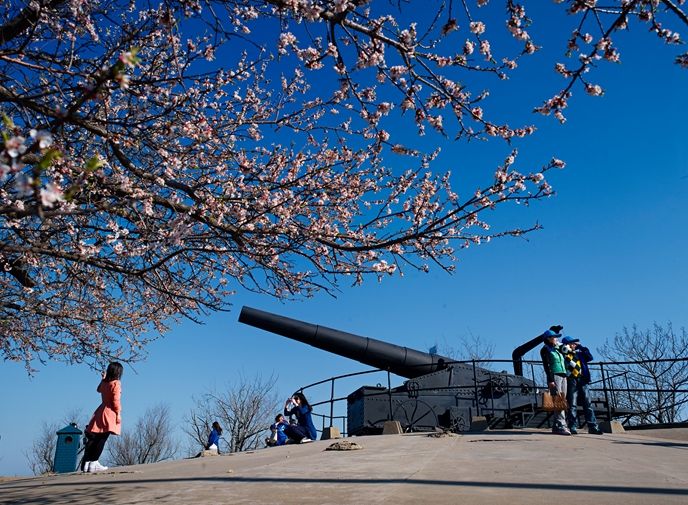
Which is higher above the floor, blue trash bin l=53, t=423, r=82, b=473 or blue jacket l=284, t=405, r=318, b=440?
blue jacket l=284, t=405, r=318, b=440

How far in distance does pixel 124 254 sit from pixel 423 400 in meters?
7.36

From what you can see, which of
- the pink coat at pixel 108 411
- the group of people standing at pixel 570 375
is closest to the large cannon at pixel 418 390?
the group of people standing at pixel 570 375

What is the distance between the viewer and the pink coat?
6.80 meters

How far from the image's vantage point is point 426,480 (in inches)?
160

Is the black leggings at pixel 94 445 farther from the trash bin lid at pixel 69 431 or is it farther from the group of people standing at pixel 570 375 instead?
the group of people standing at pixel 570 375

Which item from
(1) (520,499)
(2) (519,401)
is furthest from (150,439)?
(1) (520,499)

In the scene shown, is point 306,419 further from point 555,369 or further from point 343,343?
point 555,369

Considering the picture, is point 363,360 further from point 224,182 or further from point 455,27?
point 455,27

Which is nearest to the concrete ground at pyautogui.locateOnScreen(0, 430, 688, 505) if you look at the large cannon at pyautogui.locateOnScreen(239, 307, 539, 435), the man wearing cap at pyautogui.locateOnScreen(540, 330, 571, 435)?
the man wearing cap at pyautogui.locateOnScreen(540, 330, 571, 435)

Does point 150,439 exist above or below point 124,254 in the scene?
below

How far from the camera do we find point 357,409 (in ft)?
38.3

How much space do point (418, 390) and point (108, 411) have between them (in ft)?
20.9

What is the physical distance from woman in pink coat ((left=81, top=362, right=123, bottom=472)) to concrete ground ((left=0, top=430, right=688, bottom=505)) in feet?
2.53

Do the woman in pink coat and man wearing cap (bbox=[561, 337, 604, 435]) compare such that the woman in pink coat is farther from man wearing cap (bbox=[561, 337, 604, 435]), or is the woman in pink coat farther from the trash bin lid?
man wearing cap (bbox=[561, 337, 604, 435])
